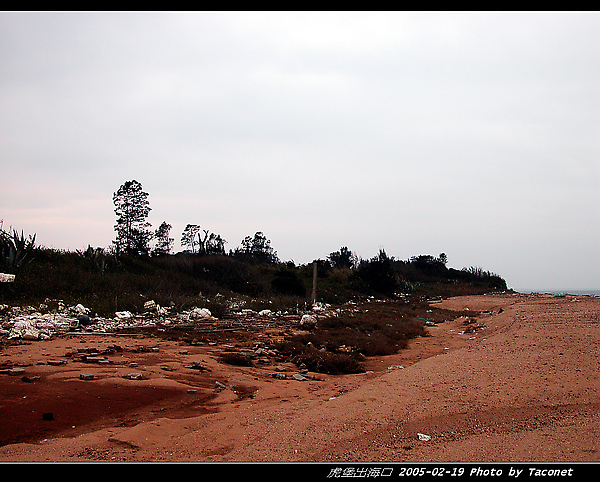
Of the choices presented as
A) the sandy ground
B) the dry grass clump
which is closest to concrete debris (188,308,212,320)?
the dry grass clump

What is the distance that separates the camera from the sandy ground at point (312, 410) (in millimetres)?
3010

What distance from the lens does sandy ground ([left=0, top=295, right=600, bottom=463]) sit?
118 inches

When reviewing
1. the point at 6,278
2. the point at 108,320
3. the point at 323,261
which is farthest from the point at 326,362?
the point at 323,261

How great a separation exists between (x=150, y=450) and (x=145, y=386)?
216 cm

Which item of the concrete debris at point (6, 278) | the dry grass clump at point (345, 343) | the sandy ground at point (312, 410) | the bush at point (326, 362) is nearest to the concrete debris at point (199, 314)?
the dry grass clump at point (345, 343)

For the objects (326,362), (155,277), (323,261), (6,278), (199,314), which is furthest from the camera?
(323,261)

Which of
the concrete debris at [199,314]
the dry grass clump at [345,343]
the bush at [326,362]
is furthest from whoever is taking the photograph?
the concrete debris at [199,314]

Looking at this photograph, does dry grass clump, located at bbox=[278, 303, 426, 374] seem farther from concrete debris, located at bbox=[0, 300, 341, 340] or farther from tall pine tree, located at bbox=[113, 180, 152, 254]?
tall pine tree, located at bbox=[113, 180, 152, 254]

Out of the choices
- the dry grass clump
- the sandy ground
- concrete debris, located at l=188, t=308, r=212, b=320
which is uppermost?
the sandy ground

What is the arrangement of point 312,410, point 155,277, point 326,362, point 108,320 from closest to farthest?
point 312,410 < point 326,362 < point 108,320 < point 155,277

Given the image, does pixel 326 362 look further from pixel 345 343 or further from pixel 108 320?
pixel 108 320

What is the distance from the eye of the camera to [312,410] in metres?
4.17

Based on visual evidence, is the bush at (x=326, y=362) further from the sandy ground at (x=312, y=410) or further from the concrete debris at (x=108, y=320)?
the concrete debris at (x=108, y=320)
